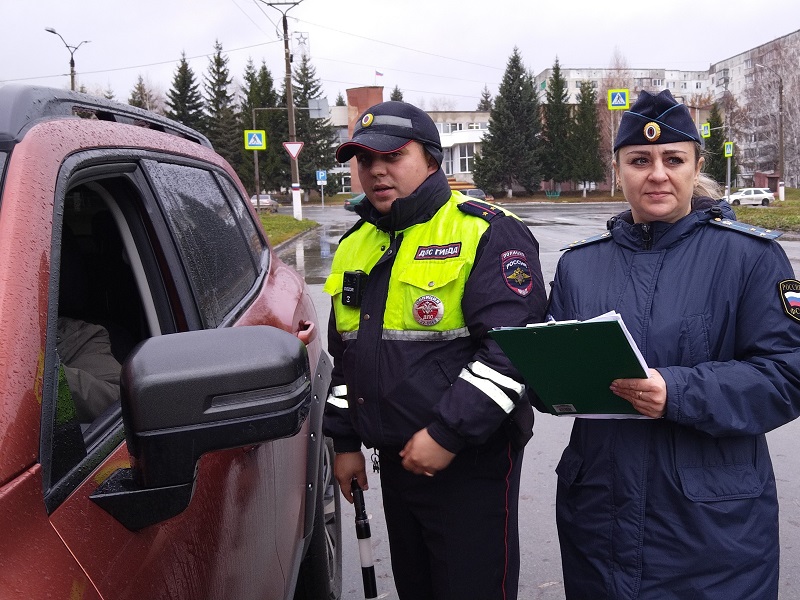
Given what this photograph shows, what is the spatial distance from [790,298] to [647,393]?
0.39m

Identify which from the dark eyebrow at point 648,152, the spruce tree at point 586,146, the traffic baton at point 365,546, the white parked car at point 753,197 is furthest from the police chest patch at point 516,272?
the spruce tree at point 586,146

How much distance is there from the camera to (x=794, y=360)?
174 centimetres

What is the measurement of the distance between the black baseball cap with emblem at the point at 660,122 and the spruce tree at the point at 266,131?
5857 cm

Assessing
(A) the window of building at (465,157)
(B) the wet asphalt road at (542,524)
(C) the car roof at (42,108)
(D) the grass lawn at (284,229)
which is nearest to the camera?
(C) the car roof at (42,108)

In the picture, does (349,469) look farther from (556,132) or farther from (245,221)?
(556,132)

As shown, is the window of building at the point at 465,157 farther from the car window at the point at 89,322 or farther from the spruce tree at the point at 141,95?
the car window at the point at 89,322

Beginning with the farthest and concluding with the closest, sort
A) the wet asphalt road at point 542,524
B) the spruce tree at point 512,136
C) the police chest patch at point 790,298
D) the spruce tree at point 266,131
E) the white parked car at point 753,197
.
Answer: the spruce tree at point 266,131, the spruce tree at point 512,136, the white parked car at point 753,197, the wet asphalt road at point 542,524, the police chest patch at point 790,298

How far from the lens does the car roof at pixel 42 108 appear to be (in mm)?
1329

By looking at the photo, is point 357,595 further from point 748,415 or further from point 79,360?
point 748,415

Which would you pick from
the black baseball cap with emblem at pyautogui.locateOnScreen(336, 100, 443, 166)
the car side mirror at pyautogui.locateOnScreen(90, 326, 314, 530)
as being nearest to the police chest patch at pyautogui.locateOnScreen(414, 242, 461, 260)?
the black baseball cap with emblem at pyautogui.locateOnScreen(336, 100, 443, 166)

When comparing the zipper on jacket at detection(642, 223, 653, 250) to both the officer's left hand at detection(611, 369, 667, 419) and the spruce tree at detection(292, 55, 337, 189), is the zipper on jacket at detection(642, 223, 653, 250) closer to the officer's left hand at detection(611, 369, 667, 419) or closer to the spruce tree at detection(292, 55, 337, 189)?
the officer's left hand at detection(611, 369, 667, 419)

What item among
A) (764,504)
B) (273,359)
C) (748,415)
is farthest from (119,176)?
(764,504)

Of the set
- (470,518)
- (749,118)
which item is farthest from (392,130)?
(749,118)

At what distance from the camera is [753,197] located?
42.7 m
